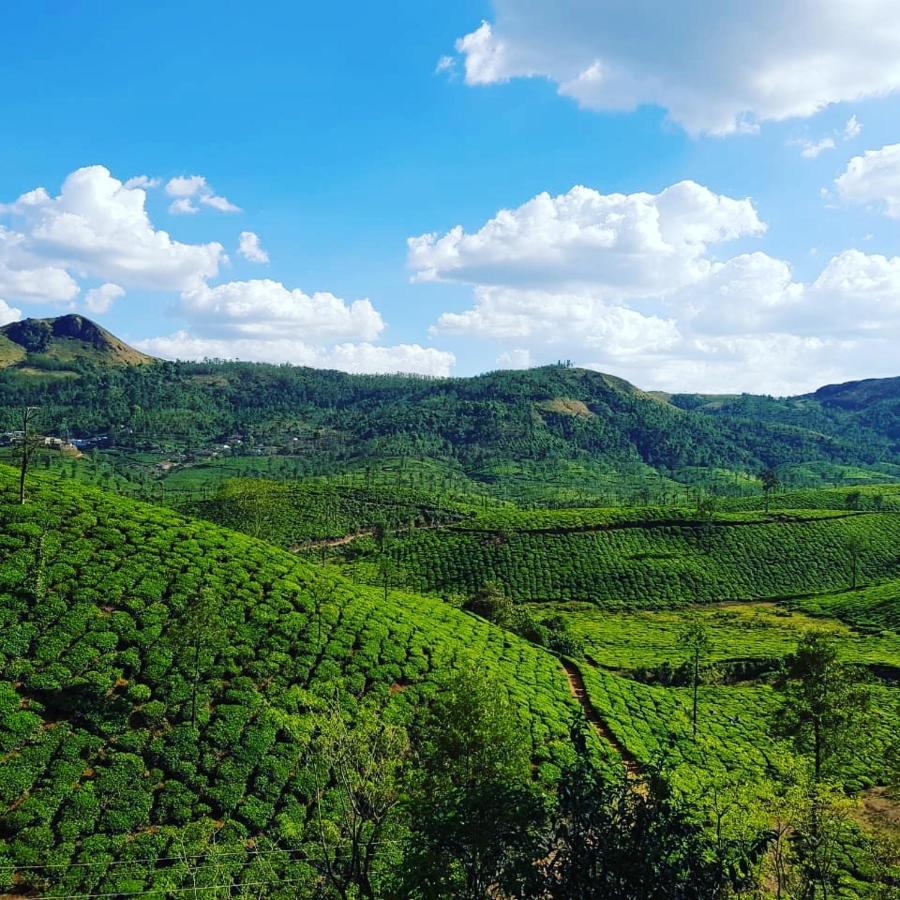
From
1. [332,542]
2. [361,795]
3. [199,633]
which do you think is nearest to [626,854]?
[361,795]

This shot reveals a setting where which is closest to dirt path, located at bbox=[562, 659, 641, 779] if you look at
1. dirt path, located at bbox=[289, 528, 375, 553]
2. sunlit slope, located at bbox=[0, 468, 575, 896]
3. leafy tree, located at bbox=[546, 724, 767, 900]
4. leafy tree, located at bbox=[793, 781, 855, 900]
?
sunlit slope, located at bbox=[0, 468, 575, 896]

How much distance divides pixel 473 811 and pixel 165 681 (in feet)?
104

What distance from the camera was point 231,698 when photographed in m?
46.0

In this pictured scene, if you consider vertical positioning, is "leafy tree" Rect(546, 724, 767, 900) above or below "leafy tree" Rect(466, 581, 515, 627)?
above

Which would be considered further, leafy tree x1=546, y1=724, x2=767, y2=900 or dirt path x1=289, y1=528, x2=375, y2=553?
dirt path x1=289, y1=528, x2=375, y2=553

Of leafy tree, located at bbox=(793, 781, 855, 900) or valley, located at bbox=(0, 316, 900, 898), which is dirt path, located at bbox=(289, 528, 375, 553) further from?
leafy tree, located at bbox=(793, 781, 855, 900)

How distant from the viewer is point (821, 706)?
4719cm

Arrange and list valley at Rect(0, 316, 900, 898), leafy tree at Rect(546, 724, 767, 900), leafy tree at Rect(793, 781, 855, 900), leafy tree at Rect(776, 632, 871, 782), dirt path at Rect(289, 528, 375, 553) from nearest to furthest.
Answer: leafy tree at Rect(546, 724, 767, 900) → leafy tree at Rect(793, 781, 855, 900) → valley at Rect(0, 316, 900, 898) → leafy tree at Rect(776, 632, 871, 782) → dirt path at Rect(289, 528, 375, 553)

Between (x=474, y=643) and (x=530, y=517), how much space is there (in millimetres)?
121141

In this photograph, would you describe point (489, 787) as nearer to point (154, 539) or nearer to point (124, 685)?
point (124, 685)

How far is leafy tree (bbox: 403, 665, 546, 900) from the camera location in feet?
73.0

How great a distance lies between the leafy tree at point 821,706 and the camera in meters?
47.0

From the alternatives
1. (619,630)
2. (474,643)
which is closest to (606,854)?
(474,643)

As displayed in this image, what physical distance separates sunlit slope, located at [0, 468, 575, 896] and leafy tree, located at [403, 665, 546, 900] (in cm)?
861
